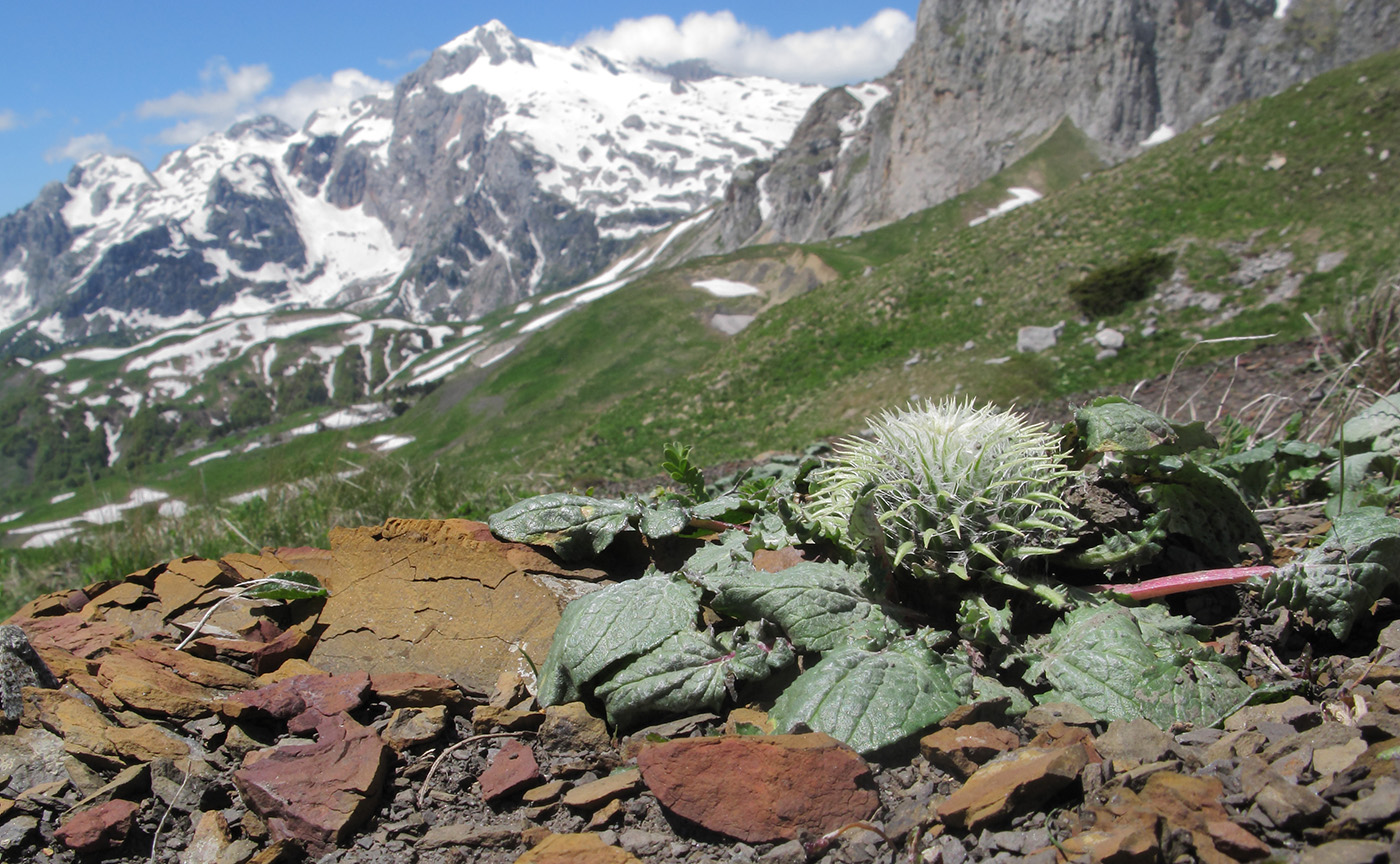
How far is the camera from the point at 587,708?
9.48 ft

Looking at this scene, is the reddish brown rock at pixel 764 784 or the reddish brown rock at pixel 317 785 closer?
the reddish brown rock at pixel 764 784

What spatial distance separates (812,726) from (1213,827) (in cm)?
105

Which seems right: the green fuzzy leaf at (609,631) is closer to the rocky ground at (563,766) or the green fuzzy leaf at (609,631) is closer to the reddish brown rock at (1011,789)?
the rocky ground at (563,766)

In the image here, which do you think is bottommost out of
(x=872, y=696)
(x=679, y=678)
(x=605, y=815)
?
(x=605, y=815)

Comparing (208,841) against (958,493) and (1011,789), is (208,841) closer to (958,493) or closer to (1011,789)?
(1011,789)

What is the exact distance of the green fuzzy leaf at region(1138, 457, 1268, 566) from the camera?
321 centimetres

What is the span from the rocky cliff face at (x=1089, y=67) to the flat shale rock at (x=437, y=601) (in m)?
64.8

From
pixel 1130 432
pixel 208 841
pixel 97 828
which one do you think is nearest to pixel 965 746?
pixel 1130 432

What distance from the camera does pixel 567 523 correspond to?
3.77 meters

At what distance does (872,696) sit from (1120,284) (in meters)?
16.9

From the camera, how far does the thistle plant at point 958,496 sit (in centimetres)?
266

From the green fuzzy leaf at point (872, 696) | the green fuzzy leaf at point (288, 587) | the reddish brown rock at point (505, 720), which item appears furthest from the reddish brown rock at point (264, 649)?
the green fuzzy leaf at point (872, 696)

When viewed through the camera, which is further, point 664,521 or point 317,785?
point 664,521

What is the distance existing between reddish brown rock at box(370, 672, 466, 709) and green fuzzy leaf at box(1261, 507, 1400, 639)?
307 centimetres
